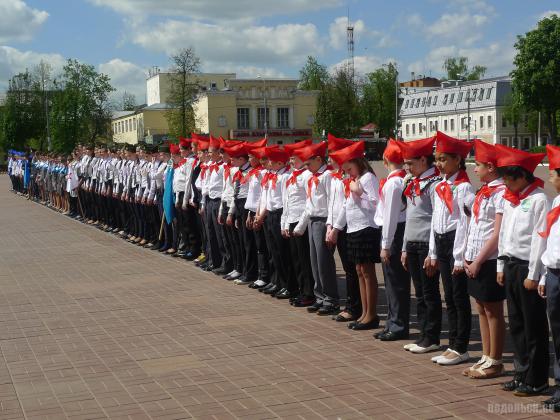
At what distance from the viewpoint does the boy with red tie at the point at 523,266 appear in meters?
5.80

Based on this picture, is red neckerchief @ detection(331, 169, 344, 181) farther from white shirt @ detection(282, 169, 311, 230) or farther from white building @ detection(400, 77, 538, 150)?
white building @ detection(400, 77, 538, 150)

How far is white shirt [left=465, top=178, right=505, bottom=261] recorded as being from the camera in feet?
20.5

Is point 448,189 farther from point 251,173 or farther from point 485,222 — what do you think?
point 251,173

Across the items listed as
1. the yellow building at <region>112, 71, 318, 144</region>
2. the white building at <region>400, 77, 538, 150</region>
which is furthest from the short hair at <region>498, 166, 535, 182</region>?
the yellow building at <region>112, 71, 318, 144</region>

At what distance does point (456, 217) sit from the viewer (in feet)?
22.4

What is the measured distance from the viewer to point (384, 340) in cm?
783

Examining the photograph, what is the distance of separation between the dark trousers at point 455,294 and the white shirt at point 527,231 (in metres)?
0.85

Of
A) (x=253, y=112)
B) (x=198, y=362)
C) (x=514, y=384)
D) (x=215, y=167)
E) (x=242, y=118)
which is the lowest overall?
(x=198, y=362)

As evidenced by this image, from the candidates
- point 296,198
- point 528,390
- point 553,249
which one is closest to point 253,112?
point 296,198

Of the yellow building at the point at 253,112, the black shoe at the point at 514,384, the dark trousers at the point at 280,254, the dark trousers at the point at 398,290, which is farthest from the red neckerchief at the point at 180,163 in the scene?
the yellow building at the point at 253,112

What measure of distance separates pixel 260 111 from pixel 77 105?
31.8 meters

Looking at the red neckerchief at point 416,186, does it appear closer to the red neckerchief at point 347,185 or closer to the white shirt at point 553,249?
the red neckerchief at point 347,185

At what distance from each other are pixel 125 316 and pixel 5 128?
83508mm

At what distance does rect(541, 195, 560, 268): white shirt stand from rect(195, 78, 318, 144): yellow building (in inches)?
3622
